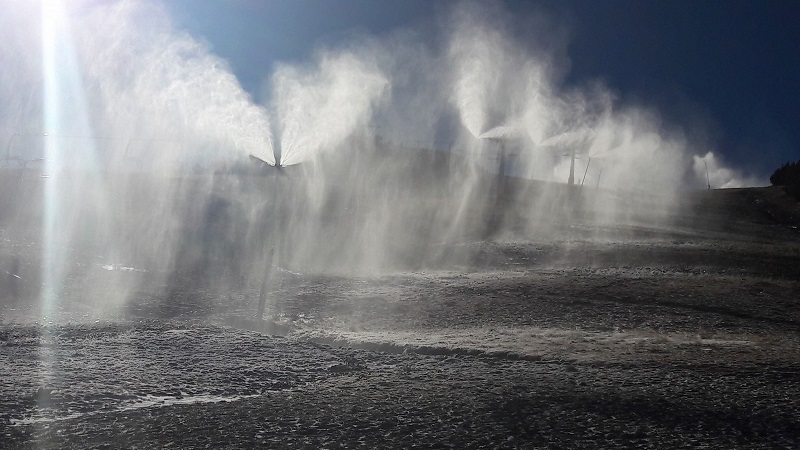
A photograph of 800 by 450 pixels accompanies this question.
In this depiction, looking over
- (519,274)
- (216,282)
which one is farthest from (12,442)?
(519,274)

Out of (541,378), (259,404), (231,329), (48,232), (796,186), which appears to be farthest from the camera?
(796,186)

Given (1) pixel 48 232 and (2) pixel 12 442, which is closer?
(2) pixel 12 442

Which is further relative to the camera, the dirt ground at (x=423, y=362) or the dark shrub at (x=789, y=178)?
the dark shrub at (x=789, y=178)

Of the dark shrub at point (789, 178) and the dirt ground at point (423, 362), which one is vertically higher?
the dark shrub at point (789, 178)

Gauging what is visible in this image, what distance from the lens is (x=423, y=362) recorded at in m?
10.9

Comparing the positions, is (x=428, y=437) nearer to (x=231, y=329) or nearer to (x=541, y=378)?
(x=541, y=378)

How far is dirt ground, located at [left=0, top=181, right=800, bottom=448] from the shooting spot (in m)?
7.73

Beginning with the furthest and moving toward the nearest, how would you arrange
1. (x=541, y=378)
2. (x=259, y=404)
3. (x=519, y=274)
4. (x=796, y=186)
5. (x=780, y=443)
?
(x=796, y=186)
(x=519, y=274)
(x=541, y=378)
(x=259, y=404)
(x=780, y=443)

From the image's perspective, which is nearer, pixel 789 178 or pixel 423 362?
pixel 423 362

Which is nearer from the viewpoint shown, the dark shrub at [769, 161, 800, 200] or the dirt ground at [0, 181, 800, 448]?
the dirt ground at [0, 181, 800, 448]

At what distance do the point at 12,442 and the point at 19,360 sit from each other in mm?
3657

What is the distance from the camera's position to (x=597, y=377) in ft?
32.8

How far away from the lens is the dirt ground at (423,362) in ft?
25.4

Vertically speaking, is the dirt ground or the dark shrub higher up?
the dark shrub
